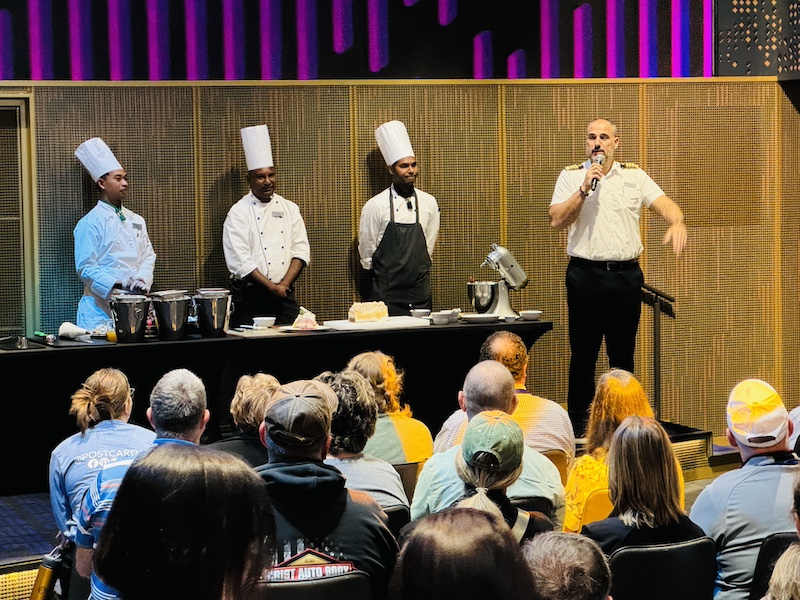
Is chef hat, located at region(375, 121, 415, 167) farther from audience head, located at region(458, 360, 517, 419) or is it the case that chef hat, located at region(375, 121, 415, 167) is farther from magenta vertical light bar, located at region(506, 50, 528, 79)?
audience head, located at region(458, 360, 517, 419)

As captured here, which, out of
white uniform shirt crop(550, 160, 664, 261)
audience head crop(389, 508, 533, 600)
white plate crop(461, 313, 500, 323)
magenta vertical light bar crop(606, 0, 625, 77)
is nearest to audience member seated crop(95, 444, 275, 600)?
audience head crop(389, 508, 533, 600)

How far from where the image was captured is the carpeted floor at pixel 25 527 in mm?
4246

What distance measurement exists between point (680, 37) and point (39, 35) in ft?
13.9

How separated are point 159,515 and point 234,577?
4.4 inches

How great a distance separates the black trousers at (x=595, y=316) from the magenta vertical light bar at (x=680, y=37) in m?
1.89

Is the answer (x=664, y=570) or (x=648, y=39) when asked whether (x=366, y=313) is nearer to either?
(x=648, y=39)

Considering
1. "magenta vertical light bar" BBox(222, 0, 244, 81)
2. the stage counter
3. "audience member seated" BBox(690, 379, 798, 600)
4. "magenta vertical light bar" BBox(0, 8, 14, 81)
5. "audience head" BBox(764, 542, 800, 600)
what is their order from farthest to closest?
"magenta vertical light bar" BBox(222, 0, 244, 81) < "magenta vertical light bar" BBox(0, 8, 14, 81) < the stage counter < "audience member seated" BBox(690, 379, 798, 600) < "audience head" BBox(764, 542, 800, 600)

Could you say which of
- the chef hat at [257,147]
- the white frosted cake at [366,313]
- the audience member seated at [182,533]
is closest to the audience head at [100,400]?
the audience member seated at [182,533]

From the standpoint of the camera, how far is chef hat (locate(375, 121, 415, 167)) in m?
6.71

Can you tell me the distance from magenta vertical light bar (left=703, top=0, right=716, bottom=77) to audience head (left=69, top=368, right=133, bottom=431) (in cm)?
537

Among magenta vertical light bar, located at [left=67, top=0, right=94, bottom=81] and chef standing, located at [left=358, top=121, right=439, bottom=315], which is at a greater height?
magenta vertical light bar, located at [left=67, top=0, right=94, bottom=81]

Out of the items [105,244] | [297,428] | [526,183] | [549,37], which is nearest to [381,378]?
[297,428]

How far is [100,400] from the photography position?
341 centimetres

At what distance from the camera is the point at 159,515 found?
1234mm
